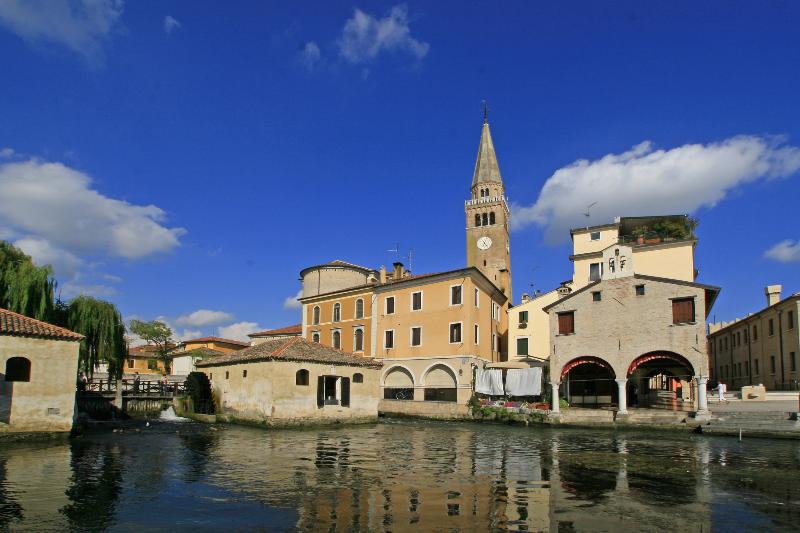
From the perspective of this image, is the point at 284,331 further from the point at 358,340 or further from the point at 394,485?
the point at 394,485

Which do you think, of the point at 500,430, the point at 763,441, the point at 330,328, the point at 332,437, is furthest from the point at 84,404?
the point at 763,441

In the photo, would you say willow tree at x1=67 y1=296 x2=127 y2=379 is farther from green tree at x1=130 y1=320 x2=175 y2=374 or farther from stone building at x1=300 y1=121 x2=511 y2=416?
green tree at x1=130 y1=320 x2=175 y2=374

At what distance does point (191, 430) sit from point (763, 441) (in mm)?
27963

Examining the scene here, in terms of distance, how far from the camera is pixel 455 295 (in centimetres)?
4316

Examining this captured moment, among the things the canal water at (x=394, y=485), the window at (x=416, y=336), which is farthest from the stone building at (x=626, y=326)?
the window at (x=416, y=336)

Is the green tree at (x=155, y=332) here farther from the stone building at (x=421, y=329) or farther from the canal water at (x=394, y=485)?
the canal water at (x=394, y=485)

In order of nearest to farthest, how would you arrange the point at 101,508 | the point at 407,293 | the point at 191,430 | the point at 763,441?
the point at 101,508
the point at 763,441
the point at 191,430
the point at 407,293

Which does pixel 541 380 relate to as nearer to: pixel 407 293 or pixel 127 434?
pixel 407 293

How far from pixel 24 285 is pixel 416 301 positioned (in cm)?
2658

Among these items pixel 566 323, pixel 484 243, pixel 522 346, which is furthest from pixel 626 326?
pixel 484 243

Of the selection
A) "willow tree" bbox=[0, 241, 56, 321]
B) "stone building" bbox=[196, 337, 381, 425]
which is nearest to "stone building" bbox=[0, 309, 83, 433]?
"willow tree" bbox=[0, 241, 56, 321]

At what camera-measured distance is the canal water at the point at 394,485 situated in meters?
10.5

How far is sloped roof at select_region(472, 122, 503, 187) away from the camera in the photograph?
66750 mm

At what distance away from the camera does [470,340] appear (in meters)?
42.1
